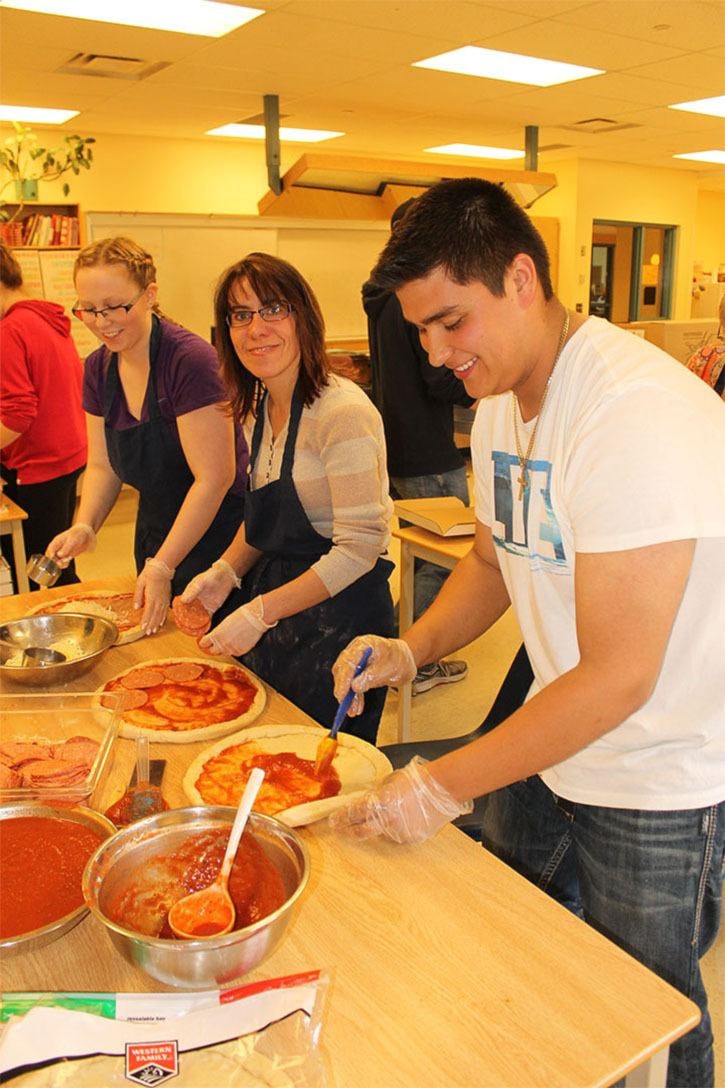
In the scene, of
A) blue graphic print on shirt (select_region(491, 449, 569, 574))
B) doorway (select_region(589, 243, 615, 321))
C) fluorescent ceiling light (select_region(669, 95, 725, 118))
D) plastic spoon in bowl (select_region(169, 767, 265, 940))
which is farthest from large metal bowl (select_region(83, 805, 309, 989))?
doorway (select_region(589, 243, 615, 321))

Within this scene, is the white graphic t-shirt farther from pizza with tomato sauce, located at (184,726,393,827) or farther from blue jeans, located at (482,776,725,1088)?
pizza with tomato sauce, located at (184,726,393,827)

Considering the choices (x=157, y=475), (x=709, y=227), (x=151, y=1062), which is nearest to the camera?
(x=151, y=1062)

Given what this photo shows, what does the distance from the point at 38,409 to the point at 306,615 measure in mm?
2237

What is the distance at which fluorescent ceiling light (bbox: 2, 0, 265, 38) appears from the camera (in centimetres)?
400

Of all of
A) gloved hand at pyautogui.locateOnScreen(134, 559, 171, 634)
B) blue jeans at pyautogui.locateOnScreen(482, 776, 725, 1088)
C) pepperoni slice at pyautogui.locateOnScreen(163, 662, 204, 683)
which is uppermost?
gloved hand at pyautogui.locateOnScreen(134, 559, 171, 634)

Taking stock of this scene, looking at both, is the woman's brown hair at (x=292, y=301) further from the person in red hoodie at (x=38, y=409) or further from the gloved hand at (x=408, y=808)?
the person in red hoodie at (x=38, y=409)

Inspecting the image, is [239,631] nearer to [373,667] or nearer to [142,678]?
[142,678]

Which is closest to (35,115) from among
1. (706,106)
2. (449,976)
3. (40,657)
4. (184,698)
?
(706,106)

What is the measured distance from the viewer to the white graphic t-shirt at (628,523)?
1052 millimetres

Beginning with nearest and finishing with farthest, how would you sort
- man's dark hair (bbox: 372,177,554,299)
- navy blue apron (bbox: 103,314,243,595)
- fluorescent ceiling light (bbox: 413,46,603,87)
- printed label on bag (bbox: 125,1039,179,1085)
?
printed label on bag (bbox: 125,1039,179,1085) < man's dark hair (bbox: 372,177,554,299) < navy blue apron (bbox: 103,314,243,595) < fluorescent ceiling light (bbox: 413,46,603,87)

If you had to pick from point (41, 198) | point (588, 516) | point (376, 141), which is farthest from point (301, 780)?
point (376, 141)

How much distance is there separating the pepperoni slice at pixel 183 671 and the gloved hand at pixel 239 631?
53mm

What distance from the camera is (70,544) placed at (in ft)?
7.64

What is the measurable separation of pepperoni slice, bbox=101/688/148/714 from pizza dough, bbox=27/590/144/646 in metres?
0.28
